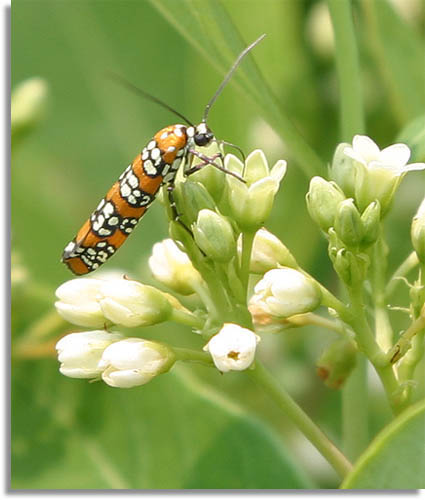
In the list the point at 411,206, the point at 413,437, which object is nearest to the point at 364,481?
the point at 413,437

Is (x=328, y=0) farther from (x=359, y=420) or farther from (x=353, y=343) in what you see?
(x=359, y=420)

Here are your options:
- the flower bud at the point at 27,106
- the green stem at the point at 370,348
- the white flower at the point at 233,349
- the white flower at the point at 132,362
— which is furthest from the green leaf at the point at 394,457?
the flower bud at the point at 27,106

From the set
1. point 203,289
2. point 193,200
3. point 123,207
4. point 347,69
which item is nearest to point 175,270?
point 203,289

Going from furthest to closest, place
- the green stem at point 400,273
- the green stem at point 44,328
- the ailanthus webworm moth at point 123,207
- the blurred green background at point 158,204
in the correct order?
the green stem at point 44,328 → the blurred green background at point 158,204 → the ailanthus webworm moth at point 123,207 → the green stem at point 400,273

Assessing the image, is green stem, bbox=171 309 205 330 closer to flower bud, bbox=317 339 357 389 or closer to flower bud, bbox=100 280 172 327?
flower bud, bbox=100 280 172 327

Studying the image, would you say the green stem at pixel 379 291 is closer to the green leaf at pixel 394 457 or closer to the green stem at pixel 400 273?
the green stem at pixel 400 273

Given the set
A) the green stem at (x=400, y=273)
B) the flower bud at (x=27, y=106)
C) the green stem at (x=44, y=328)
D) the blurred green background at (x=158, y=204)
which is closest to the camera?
the green stem at (x=400, y=273)

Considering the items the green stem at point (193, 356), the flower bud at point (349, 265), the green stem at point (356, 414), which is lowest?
the green stem at point (356, 414)
